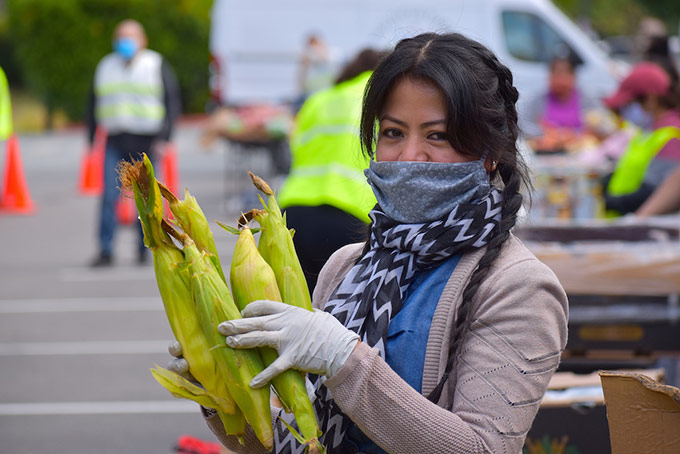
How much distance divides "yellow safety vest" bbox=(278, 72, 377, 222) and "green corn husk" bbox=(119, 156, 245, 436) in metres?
2.57

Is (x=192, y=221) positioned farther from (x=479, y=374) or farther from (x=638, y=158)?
(x=638, y=158)

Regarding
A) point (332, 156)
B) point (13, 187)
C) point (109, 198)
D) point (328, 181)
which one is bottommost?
point (13, 187)

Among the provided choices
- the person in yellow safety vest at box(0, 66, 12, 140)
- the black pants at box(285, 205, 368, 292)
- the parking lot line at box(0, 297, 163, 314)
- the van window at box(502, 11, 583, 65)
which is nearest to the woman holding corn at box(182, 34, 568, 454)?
the black pants at box(285, 205, 368, 292)

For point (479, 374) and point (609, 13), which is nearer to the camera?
point (479, 374)

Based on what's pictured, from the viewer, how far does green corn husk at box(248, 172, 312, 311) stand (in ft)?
6.16

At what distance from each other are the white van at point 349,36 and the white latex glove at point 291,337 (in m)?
12.4

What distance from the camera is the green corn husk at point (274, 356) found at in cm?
183

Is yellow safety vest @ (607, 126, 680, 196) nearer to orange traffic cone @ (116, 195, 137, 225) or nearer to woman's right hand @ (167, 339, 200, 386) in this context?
woman's right hand @ (167, 339, 200, 386)

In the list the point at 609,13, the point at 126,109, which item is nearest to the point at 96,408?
the point at 126,109

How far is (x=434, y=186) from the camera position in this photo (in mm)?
1990

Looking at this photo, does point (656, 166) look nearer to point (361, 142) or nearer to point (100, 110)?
point (361, 142)

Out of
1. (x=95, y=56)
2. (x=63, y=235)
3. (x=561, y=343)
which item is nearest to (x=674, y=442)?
(x=561, y=343)

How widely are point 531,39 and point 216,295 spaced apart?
1366 centimetres

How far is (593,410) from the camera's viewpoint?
3.15 metres
